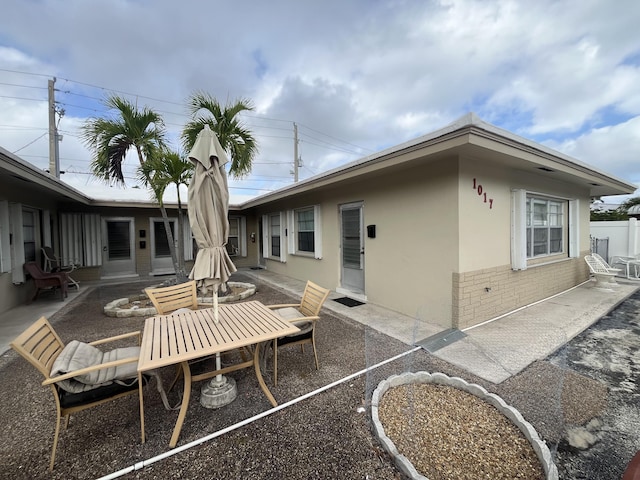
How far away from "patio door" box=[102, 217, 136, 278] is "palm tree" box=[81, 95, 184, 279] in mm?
3567

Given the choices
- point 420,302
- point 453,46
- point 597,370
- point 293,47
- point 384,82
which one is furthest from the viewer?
point 384,82

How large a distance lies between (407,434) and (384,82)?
408 inches

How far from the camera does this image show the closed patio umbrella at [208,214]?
102 inches

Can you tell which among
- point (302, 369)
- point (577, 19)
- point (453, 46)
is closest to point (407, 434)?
point (302, 369)

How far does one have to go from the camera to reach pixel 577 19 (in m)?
4.97

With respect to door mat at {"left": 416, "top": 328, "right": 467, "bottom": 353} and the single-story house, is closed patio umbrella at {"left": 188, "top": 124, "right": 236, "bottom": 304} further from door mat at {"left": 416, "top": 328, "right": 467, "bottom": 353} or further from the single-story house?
door mat at {"left": 416, "top": 328, "right": 467, "bottom": 353}

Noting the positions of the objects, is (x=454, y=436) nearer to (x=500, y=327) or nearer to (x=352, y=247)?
(x=500, y=327)

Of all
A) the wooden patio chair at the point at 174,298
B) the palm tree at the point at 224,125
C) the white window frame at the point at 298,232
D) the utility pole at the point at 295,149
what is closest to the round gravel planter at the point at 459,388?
the wooden patio chair at the point at 174,298

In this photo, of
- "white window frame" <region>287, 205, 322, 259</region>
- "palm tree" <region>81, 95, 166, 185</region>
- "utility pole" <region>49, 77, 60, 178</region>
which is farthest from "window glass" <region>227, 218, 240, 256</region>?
"utility pole" <region>49, 77, 60, 178</region>

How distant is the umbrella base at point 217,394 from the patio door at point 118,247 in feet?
28.8

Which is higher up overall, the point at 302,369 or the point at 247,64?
the point at 247,64

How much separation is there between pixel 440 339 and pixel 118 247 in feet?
33.7

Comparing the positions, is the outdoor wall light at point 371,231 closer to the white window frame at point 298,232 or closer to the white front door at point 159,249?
the white window frame at point 298,232

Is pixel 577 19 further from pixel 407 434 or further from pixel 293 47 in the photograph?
pixel 407 434
